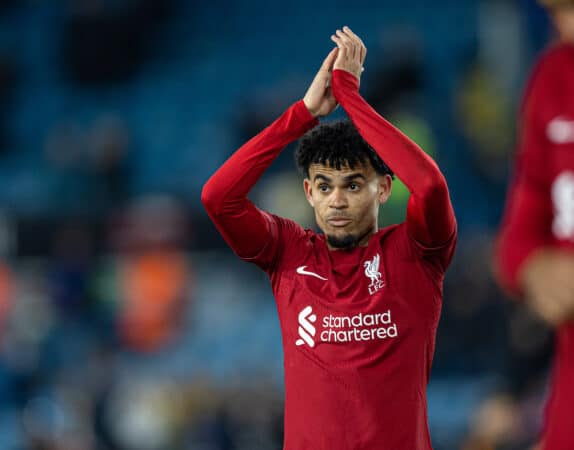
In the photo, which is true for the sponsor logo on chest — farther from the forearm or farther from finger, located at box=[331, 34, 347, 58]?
finger, located at box=[331, 34, 347, 58]

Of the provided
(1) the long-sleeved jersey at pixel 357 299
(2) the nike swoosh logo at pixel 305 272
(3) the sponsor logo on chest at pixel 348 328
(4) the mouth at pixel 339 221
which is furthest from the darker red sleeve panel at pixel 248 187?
(3) the sponsor logo on chest at pixel 348 328

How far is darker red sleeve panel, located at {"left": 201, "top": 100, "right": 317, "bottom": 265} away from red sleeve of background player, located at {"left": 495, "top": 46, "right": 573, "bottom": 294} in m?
1.40

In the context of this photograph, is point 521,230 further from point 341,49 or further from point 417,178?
point 341,49

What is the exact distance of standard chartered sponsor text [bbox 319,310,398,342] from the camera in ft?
10.3

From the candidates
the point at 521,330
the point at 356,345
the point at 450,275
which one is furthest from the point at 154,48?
the point at 356,345

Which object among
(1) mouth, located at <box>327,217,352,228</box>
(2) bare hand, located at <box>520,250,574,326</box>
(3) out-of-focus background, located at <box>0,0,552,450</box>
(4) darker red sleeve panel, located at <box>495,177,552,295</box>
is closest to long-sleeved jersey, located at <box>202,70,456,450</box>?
(1) mouth, located at <box>327,217,352,228</box>

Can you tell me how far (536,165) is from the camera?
2.08m

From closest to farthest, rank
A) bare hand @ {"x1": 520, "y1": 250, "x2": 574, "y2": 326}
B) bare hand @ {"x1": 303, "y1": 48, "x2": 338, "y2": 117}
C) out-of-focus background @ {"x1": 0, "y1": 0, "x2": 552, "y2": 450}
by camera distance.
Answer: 1. bare hand @ {"x1": 520, "y1": 250, "x2": 574, "y2": 326}
2. bare hand @ {"x1": 303, "y1": 48, "x2": 338, "y2": 117}
3. out-of-focus background @ {"x1": 0, "y1": 0, "x2": 552, "y2": 450}

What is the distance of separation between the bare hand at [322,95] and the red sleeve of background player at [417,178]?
152 mm

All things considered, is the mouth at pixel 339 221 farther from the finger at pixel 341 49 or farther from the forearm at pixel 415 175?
the finger at pixel 341 49

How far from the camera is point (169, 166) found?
1208 centimetres

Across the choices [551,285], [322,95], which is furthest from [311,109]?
[551,285]

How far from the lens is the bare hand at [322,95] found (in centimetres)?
339

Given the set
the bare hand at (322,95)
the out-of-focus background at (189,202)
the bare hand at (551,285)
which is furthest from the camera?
the out-of-focus background at (189,202)
